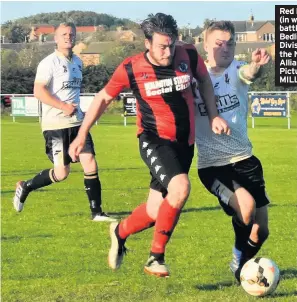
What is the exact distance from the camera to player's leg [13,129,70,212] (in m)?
11.5

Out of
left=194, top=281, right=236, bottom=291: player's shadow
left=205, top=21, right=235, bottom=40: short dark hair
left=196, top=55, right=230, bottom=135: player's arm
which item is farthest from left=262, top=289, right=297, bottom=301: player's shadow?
left=205, top=21, right=235, bottom=40: short dark hair

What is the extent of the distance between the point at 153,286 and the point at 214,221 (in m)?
3.99

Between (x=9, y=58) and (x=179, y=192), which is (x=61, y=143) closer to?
(x=179, y=192)

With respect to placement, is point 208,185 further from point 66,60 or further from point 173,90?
point 66,60

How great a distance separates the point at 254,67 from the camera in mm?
7098

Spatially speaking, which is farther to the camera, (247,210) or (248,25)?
(248,25)

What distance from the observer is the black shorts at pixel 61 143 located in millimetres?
11508

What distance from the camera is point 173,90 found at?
7.01 m

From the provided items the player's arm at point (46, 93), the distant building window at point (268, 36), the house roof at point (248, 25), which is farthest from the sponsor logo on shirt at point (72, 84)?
the house roof at point (248, 25)

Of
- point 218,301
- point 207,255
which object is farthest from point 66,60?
point 218,301

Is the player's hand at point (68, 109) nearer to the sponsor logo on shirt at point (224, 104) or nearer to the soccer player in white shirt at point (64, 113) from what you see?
the soccer player in white shirt at point (64, 113)

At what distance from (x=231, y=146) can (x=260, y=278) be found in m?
1.22

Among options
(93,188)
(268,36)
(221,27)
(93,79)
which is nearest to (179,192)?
(221,27)

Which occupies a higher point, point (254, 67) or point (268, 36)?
point (254, 67)
